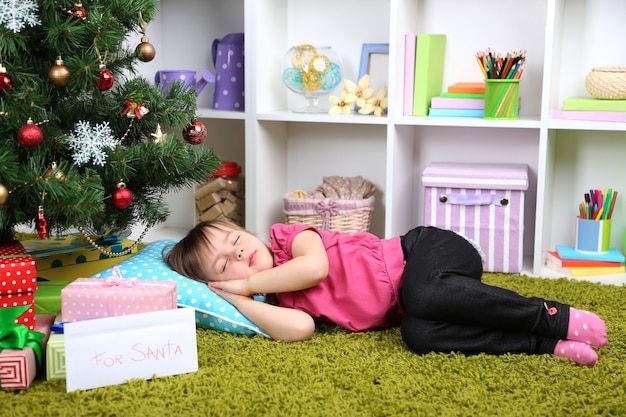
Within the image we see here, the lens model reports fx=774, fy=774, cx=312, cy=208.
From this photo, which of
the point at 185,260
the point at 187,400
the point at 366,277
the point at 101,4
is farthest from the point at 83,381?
the point at 101,4

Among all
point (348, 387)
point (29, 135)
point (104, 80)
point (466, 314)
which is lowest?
point (348, 387)

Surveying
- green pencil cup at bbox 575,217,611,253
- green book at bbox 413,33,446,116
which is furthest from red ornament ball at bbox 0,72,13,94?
green pencil cup at bbox 575,217,611,253

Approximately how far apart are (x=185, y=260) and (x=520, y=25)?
124cm

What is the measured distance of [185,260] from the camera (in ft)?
5.30

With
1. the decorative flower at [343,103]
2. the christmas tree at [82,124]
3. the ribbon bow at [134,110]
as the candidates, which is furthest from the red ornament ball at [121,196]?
the decorative flower at [343,103]

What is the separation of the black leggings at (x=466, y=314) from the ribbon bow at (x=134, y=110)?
641 millimetres

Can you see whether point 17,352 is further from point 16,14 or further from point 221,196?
point 221,196

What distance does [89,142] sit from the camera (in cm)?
152

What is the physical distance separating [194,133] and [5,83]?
0.47 m

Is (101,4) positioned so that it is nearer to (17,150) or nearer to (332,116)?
(17,150)

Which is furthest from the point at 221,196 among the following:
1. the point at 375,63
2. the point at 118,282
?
the point at 118,282

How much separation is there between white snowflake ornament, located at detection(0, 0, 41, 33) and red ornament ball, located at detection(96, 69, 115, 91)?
0.15m

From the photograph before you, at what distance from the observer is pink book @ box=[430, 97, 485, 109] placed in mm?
2158

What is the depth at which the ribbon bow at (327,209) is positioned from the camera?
2.21 metres
